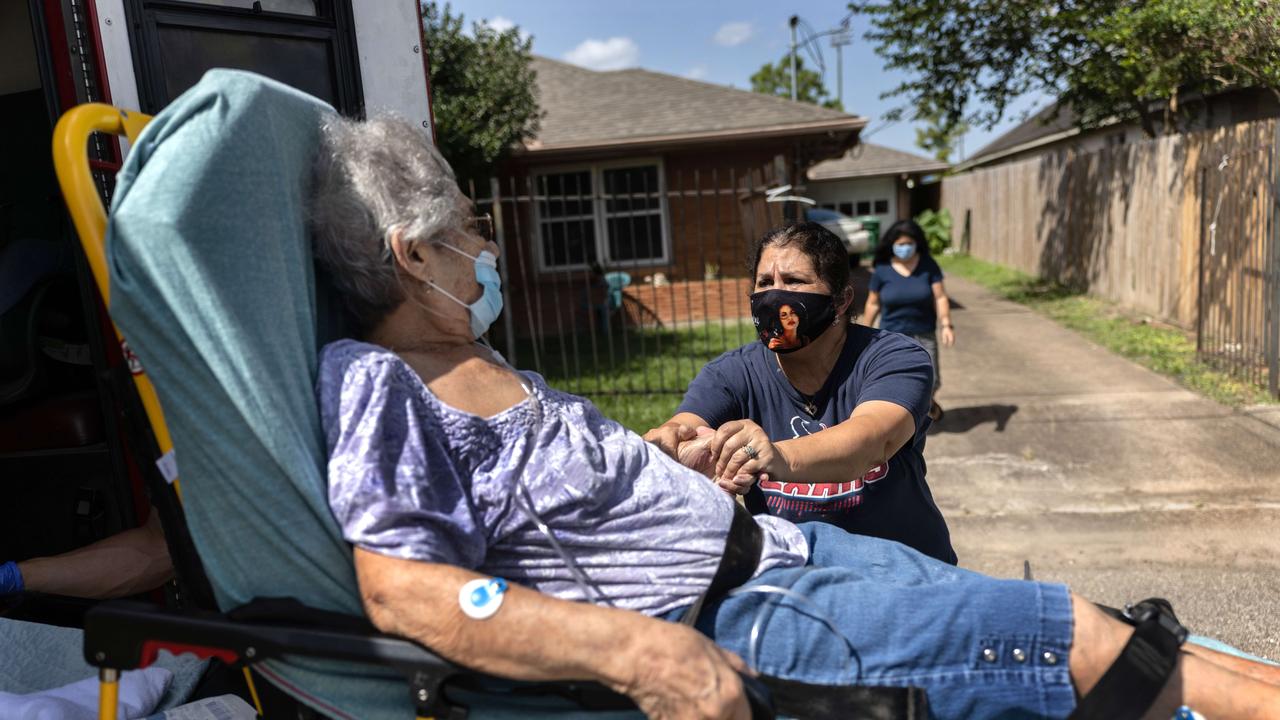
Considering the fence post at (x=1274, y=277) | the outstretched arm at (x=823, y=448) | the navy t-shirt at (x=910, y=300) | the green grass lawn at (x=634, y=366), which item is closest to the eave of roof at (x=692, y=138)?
the green grass lawn at (x=634, y=366)

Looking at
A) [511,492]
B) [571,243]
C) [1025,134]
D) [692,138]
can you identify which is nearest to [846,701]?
[511,492]

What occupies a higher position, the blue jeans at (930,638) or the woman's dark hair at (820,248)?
the woman's dark hair at (820,248)

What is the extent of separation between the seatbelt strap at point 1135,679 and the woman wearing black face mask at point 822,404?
76cm

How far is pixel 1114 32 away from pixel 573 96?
9.82 metres

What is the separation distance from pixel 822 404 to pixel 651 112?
558 inches

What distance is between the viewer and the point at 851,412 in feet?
8.59

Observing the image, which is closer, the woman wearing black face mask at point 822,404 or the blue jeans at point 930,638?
the blue jeans at point 930,638

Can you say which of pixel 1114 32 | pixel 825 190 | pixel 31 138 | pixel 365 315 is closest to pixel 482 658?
pixel 365 315

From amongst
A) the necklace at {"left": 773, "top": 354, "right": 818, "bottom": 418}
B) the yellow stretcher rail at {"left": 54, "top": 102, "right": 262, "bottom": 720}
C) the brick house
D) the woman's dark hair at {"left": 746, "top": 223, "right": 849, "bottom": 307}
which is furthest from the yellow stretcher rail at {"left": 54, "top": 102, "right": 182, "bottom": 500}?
the brick house

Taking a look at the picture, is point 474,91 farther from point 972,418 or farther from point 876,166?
point 876,166

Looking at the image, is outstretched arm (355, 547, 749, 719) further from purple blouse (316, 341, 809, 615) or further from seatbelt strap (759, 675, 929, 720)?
seatbelt strap (759, 675, 929, 720)

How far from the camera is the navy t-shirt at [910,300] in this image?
22.1 feet

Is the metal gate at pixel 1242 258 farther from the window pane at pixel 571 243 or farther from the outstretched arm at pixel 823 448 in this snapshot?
the window pane at pixel 571 243

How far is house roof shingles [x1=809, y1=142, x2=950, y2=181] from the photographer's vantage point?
2988 cm
